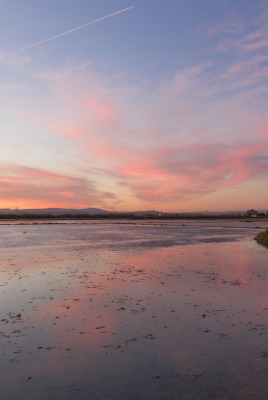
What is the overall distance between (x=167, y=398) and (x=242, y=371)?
2356 millimetres

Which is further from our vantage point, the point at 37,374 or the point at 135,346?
the point at 135,346

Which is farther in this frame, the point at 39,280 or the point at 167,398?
the point at 39,280

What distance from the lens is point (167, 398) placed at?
8031 millimetres

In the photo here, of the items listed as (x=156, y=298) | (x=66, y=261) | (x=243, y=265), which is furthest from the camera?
(x=66, y=261)

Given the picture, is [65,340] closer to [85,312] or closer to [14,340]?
[14,340]

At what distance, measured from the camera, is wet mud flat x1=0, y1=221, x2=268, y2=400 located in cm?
865

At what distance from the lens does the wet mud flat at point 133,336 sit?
8648 mm

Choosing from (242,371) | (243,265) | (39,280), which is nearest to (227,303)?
→ (242,371)

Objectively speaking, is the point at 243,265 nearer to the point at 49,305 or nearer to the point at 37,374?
the point at 49,305

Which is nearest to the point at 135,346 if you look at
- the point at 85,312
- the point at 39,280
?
the point at 85,312

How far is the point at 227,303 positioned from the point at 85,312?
6099 millimetres

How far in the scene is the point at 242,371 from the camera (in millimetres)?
9383

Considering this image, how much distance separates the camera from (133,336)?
40.1 feet

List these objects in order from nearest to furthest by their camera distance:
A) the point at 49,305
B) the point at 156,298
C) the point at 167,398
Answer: the point at 167,398
the point at 49,305
the point at 156,298
